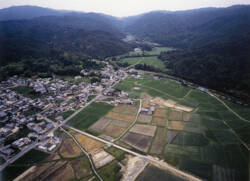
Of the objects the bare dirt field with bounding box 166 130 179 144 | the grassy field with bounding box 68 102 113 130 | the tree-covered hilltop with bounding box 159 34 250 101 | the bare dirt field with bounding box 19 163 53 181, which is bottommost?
the bare dirt field with bounding box 19 163 53 181

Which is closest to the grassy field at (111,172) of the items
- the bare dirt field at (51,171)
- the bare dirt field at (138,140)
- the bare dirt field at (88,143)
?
the bare dirt field at (88,143)

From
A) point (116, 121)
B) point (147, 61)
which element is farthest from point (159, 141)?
point (147, 61)

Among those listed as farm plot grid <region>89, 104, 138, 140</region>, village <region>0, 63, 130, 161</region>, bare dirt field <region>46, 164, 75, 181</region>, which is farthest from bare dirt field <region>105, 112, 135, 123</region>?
bare dirt field <region>46, 164, 75, 181</region>

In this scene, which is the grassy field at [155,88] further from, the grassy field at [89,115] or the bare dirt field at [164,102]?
the grassy field at [89,115]

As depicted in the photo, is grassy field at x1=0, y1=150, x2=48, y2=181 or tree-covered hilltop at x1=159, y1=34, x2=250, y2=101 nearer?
grassy field at x1=0, y1=150, x2=48, y2=181

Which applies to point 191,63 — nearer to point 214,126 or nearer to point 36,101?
point 214,126

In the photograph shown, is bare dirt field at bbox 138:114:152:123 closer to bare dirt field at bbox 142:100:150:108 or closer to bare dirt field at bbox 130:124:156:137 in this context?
bare dirt field at bbox 130:124:156:137
